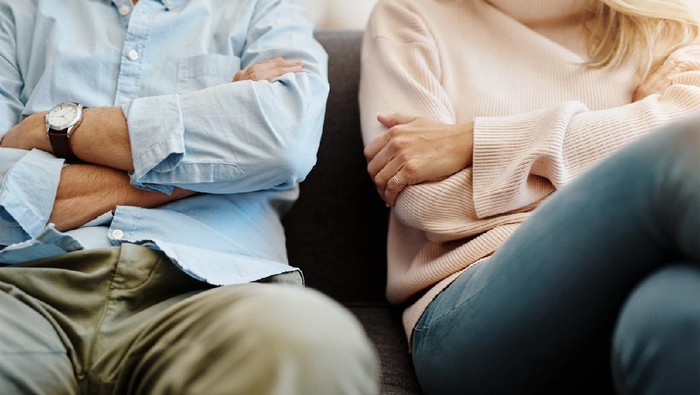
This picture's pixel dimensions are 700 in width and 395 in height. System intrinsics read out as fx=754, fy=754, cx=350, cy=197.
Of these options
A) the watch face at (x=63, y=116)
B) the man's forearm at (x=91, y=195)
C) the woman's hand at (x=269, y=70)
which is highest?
the woman's hand at (x=269, y=70)

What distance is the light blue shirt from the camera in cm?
102

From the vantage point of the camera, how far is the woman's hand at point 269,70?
3.72 feet

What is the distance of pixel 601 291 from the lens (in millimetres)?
761

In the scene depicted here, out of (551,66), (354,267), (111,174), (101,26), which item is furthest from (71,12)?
(551,66)

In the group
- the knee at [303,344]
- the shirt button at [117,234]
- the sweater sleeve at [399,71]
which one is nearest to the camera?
the knee at [303,344]

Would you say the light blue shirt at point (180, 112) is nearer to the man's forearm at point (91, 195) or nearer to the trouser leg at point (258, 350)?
the man's forearm at point (91, 195)

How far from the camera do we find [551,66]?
1.28m

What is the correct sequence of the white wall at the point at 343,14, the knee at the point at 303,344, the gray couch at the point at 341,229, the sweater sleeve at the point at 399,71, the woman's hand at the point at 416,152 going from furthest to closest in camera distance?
the white wall at the point at 343,14
the gray couch at the point at 341,229
the sweater sleeve at the point at 399,71
the woman's hand at the point at 416,152
the knee at the point at 303,344

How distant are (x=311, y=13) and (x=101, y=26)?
535mm

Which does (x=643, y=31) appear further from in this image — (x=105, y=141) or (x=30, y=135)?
(x=30, y=135)

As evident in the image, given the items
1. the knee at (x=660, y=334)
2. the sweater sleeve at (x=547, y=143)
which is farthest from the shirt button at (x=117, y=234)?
the knee at (x=660, y=334)

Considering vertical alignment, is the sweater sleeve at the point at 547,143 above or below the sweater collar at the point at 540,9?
below

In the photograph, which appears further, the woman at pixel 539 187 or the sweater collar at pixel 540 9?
the sweater collar at pixel 540 9

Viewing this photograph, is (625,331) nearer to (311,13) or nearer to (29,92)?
(29,92)
